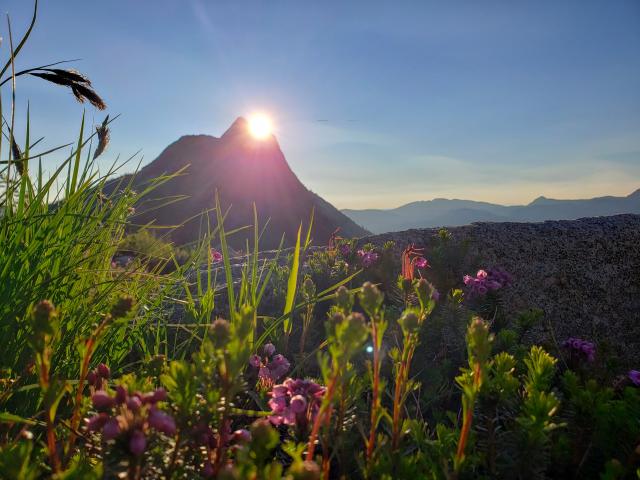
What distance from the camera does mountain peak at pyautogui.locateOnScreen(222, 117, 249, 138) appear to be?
37.2 metres

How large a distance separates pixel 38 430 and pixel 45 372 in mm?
1119

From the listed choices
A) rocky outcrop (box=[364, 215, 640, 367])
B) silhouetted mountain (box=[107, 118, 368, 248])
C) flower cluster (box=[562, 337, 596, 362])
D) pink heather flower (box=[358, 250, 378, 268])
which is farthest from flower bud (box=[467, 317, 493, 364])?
silhouetted mountain (box=[107, 118, 368, 248])

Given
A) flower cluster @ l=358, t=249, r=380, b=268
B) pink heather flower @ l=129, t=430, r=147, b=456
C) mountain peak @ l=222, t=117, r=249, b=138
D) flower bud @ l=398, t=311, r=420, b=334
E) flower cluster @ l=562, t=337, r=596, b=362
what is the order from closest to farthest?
1. pink heather flower @ l=129, t=430, r=147, b=456
2. flower bud @ l=398, t=311, r=420, b=334
3. flower cluster @ l=562, t=337, r=596, b=362
4. flower cluster @ l=358, t=249, r=380, b=268
5. mountain peak @ l=222, t=117, r=249, b=138

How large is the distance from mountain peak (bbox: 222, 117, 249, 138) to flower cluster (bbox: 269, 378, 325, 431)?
36936 mm

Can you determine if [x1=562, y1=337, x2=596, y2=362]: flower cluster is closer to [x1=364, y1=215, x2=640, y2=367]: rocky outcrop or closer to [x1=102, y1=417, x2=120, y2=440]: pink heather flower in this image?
[x1=364, y1=215, x2=640, y2=367]: rocky outcrop

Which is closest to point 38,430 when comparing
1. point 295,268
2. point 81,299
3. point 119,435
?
point 81,299

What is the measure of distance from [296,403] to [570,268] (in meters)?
4.48

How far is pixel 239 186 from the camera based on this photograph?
98.8ft

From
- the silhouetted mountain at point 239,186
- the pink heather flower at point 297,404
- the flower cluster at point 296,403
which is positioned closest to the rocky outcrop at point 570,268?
the flower cluster at point 296,403

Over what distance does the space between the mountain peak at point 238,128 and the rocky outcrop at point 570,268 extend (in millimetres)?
33802

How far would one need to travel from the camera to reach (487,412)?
57.0 inches

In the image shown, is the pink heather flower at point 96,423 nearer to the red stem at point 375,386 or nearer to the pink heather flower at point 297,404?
the pink heather flower at point 297,404

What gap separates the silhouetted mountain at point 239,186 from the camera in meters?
27.5

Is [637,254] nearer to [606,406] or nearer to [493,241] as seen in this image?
[493,241]
